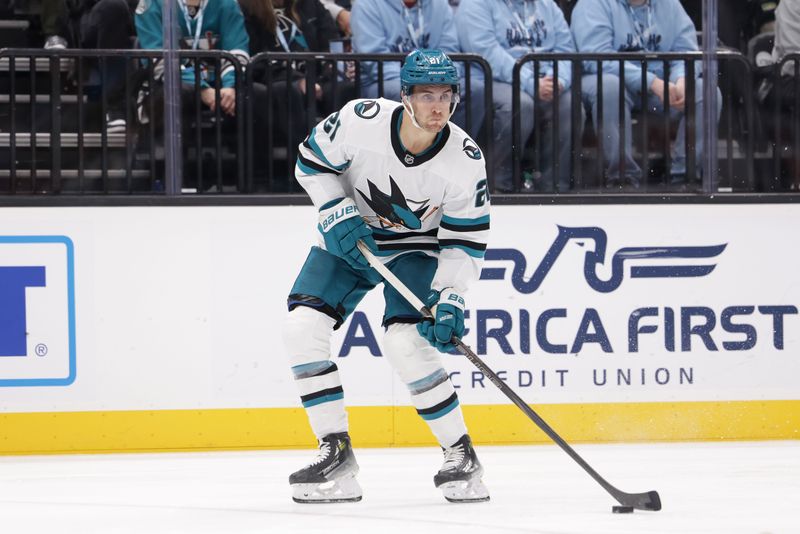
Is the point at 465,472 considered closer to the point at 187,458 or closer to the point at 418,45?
the point at 187,458

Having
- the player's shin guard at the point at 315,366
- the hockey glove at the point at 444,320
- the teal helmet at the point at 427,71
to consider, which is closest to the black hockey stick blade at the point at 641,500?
the hockey glove at the point at 444,320

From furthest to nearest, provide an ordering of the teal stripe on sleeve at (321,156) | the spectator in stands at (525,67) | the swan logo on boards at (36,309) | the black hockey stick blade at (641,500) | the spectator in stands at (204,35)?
the spectator in stands at (525,67)
the spectator in stands at (204,35)
the swan logo on boards at (36,309)
the teal stripe on sleeve at (321,156)
the black hockey stick blade at (641,500)

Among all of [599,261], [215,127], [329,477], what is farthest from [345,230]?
[599,261]

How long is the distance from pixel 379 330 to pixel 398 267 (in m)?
1.10

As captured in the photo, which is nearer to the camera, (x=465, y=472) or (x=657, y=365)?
(x=465, y=472)

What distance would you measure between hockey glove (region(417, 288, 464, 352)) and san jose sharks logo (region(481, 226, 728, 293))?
4.31 feet

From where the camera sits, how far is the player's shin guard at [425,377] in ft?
11.2

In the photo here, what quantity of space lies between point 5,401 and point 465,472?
191 cm

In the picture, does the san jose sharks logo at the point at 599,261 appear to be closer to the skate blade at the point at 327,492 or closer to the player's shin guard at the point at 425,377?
the player's shin guard at the point at 425,377

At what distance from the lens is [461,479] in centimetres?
340

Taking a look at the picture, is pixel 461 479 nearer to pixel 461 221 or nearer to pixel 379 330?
pixel 461 221

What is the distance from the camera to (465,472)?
3.41m

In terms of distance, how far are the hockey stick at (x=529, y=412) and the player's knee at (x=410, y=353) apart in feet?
0.28

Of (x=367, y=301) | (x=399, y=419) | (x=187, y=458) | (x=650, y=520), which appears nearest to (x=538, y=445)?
(x=399, y=419)
